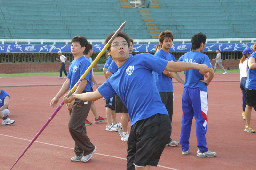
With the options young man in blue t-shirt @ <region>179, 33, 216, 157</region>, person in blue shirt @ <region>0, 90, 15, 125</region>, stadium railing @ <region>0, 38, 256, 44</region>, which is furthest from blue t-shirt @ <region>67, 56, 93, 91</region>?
stadium railing @ <region>0, 38, 256, 44</region>

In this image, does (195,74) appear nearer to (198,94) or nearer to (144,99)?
(198,94)

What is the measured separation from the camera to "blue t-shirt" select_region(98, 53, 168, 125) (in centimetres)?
409

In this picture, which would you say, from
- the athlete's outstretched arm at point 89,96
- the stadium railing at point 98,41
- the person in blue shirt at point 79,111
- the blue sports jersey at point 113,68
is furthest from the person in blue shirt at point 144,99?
the stadium railing at point 98,41

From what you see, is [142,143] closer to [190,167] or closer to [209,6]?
[190,167]

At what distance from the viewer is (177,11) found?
43500 mm

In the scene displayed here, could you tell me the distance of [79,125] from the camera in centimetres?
623

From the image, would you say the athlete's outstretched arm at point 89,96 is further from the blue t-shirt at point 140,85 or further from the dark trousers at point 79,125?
the dark trousers at point 79,125

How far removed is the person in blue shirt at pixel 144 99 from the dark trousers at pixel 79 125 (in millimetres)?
2138

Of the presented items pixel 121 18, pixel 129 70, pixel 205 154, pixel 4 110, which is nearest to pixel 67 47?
pixel 121 18

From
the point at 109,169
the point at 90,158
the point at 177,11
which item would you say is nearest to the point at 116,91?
the point at 109,169

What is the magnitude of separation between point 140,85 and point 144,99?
15 centimetres

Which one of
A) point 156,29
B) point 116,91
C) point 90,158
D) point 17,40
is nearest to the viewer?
point 116,91

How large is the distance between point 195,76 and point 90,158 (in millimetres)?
2251

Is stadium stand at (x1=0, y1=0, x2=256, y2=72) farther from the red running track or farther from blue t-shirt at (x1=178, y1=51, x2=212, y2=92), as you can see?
blue t-shirt at (x1=178, y1=51, x2=212, y2=92)
